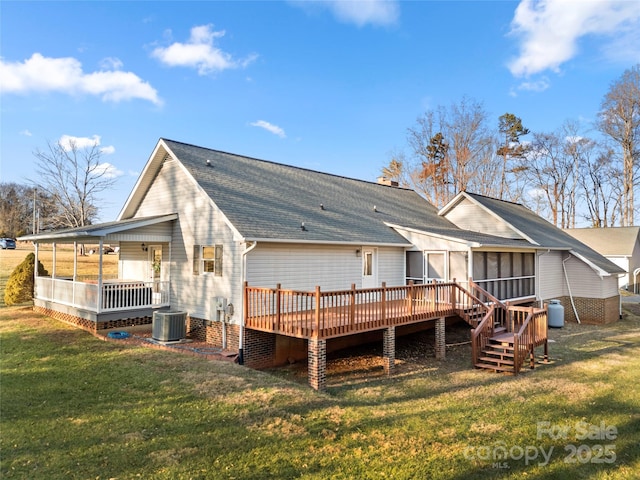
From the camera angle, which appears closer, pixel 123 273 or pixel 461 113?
pixel 123 273

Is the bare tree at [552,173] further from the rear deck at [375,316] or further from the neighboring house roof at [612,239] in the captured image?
the rear deck at [375,316]

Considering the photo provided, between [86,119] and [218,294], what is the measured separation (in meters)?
17.1

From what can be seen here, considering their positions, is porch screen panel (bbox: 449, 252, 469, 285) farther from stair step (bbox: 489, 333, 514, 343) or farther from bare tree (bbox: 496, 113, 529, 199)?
bare tree (bbox: 496, 113, 529, 199)

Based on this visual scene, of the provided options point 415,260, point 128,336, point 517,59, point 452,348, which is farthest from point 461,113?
point 128,336

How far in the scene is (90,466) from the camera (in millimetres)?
5000

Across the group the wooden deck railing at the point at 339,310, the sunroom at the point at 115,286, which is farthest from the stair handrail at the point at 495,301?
the sunroom at the point at 115,286

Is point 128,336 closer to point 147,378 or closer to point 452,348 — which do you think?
point 147,378

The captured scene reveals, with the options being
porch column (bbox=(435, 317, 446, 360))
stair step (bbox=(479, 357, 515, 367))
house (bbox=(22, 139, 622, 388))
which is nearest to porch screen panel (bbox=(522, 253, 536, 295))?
house (bbox=(22, 139, 622, 388))

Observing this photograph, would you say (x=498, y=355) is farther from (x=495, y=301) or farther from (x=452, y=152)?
(x=452, y=152)

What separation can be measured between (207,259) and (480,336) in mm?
8405

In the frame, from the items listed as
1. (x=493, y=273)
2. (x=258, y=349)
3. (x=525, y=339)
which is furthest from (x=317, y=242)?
(x=493, y=273)

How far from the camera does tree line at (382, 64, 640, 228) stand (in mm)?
36156

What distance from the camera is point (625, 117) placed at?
117 ft

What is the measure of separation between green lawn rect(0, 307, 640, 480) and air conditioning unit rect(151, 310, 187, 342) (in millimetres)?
1018
